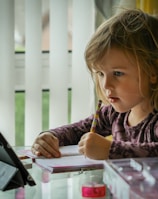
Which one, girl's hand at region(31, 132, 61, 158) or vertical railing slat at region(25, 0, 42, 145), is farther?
vertical railing slat at region(25, 0, 42, 145)

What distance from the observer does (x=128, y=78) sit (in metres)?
1.02

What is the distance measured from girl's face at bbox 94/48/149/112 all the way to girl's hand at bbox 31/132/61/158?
0.18 metres

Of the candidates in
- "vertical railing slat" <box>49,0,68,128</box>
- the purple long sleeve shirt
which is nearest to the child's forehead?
the purple long sleeve shirt

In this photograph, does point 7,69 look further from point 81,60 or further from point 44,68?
point 81,60

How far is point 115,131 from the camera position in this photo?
46.3 inches

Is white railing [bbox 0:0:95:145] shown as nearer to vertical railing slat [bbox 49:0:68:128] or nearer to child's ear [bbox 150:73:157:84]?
vertical railing slat [bbox 49:0:68:128]

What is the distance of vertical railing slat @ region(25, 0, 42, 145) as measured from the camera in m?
1.62

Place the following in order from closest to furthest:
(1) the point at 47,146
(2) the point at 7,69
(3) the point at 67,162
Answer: (3) the point at 67,162
(1) the point at 47,146
(2) the point at 7,69

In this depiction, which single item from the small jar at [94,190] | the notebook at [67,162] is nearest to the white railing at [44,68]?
the notebook at [67,162]

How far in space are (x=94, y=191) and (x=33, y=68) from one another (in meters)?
0.84

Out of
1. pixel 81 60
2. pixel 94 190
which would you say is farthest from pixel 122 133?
pixel 81 60

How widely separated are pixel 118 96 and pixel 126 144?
12 cm

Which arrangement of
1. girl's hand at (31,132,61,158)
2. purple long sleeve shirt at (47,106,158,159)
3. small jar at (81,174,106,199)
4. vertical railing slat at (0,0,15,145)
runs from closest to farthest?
small jar at (81,174,106,199) → purple long sleeve shirt at (47,106,158,159) → girl's hand at (31,132,61,158) → vertical railing slat at (0,0,15,145)

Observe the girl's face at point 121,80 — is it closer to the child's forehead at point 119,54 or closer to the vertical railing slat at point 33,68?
the child's forehead at point 119,54
